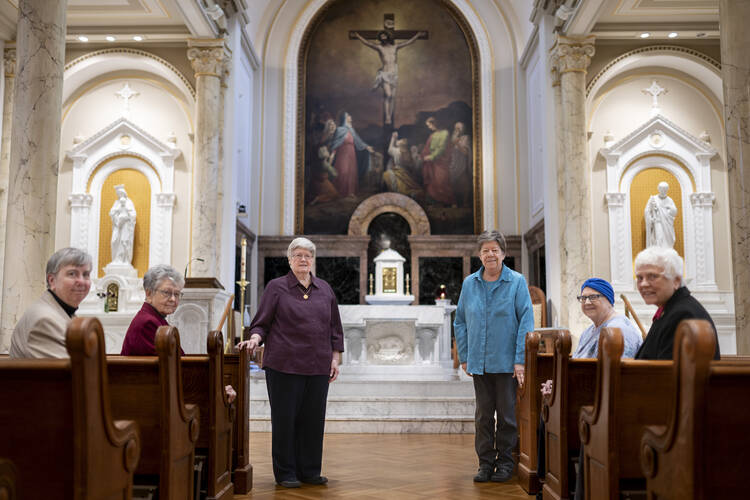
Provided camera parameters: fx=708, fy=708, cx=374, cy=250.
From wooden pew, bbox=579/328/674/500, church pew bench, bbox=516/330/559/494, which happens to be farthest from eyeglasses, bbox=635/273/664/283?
church pew bench, bbox=516/330/559/494

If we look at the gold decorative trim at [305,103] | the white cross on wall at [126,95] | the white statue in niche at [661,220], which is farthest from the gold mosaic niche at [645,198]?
the white cross on wall at [126,95]

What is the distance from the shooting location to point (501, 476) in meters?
Result: 4.75

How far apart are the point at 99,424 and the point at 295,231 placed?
12.7 m


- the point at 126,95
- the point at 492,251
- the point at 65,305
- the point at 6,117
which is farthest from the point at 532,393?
the point at 126,95

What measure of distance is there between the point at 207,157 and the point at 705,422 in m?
10.2

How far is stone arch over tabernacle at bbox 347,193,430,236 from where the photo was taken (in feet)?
48.6

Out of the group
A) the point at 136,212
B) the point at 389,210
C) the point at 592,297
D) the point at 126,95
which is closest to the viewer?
the point at 592,297

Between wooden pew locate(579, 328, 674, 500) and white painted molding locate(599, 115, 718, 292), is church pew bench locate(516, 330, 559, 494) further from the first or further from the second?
white painted molding locate(599, 115, 718, 292)

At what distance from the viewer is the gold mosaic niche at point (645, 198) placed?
11.6 m

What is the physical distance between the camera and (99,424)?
2236 millimetres

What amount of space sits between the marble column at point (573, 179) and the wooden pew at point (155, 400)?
8428mm

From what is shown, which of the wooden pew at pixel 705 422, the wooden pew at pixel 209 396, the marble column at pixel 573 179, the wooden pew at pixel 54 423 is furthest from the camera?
the marble column at pixel 573 179

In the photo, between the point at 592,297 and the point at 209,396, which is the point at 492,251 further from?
the point at 209,396

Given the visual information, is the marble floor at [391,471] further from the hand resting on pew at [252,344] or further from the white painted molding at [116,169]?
the white painted molding at [116,169]
